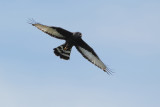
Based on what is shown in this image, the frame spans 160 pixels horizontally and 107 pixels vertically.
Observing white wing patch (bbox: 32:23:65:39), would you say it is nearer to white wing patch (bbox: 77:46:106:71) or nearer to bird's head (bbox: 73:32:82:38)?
bird's head (bbox: 73:32:82:38)

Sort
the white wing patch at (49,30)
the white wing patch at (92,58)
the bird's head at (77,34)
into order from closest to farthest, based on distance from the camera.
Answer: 1. the white wing patch at (49,30)
2. the bird's head at (77,34)
3. the white wing patch at (92,58)

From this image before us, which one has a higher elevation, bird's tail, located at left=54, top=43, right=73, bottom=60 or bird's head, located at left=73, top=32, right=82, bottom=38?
bird's head, located at left=73, top=32, right=82, bottom=38

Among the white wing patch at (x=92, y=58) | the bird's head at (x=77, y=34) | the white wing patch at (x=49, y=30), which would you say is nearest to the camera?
the white wing patch at (x=49, y=30)

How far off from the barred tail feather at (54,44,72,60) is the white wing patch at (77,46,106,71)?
1.03 m

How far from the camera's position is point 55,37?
53.2 m

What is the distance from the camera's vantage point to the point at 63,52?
2103 inches

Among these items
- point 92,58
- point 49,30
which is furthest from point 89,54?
point 49,30

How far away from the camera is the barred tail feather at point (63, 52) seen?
53.3 meters

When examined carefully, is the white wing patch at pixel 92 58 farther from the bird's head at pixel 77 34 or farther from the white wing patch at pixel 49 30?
the white wing patch at pixel 49 30

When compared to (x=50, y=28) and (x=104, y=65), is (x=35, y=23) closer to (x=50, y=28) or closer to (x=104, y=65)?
(x=50, y=28)

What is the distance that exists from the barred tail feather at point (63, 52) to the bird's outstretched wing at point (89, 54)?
876 mm

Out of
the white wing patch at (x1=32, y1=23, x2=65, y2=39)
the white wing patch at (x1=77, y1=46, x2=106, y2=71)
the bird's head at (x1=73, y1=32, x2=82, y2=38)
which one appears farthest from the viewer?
the white wing patch at (x1=77, y1=46, x2=106, y2=71)

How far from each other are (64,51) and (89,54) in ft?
6.47

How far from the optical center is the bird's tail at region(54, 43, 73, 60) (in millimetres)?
53312
